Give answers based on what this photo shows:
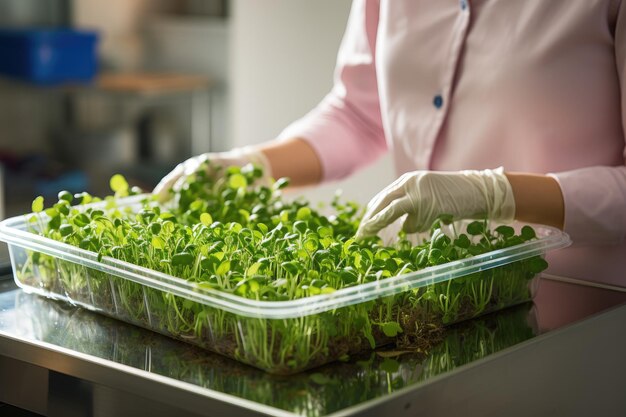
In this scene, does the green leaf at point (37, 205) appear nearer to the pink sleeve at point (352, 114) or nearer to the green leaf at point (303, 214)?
the green leaf at point (303, 214)

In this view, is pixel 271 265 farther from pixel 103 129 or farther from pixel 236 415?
pixel 103 129

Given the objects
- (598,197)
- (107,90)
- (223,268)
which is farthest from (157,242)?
(107,90)

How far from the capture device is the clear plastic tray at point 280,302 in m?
1.11

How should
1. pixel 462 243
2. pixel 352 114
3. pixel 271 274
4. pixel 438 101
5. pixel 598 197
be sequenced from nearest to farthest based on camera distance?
pixel 271 274 < pixel 462 243 < pixel 598 197 < pixel 438 101 < pixel 352 114

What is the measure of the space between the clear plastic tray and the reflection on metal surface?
17mm

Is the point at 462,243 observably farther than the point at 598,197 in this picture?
No

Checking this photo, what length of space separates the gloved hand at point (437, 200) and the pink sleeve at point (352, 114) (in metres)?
0.54

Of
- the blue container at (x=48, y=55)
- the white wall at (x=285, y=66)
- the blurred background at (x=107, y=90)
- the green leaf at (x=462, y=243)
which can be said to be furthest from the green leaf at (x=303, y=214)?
the blue container at (x=48, y=55)

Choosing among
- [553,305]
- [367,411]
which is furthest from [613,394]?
[367,411]

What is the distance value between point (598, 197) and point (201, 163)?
0.70 metres

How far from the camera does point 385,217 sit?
1.42 m

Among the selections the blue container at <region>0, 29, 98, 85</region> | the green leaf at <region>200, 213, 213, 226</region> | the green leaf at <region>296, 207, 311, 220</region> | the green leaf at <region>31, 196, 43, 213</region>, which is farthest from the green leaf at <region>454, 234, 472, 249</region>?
the blue container at <region>0, 29, 98, 85</region>

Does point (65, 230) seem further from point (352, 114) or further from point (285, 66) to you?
point (285, 66)

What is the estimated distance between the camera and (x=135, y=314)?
1.31 m
